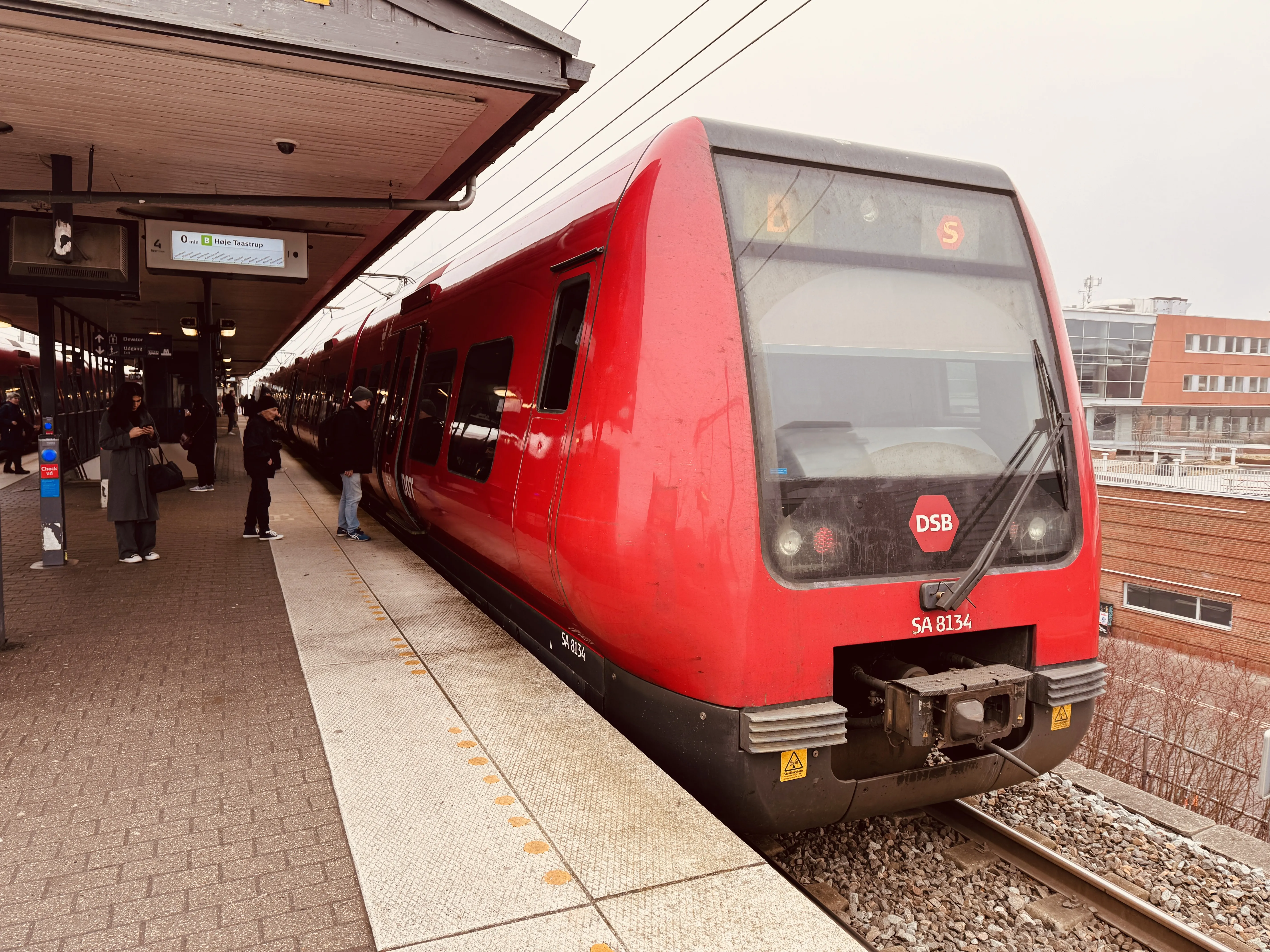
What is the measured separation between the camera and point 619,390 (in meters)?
3.39

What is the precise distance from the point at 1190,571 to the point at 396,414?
27654 millimetres

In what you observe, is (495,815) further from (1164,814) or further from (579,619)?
(1164,814)

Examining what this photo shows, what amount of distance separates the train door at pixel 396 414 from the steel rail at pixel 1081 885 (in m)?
5.56

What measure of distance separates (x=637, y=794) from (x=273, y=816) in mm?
1370

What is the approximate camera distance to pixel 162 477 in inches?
295

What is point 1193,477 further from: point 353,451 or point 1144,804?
point 353,451

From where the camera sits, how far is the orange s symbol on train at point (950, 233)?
3.81m

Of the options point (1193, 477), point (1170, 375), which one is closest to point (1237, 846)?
point (1193, 477)

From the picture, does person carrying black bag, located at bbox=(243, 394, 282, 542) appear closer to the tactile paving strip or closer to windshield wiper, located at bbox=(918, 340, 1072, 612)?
the tactile paving strip

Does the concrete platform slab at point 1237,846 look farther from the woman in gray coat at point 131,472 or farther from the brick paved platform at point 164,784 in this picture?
the woman in gray coat at point 131,472

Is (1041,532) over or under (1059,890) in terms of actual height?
over

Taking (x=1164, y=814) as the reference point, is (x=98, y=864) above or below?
above

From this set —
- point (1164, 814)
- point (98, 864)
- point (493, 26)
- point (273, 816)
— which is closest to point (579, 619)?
point (273, 816)

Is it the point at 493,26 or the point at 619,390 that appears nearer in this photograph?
the point at 619,390
